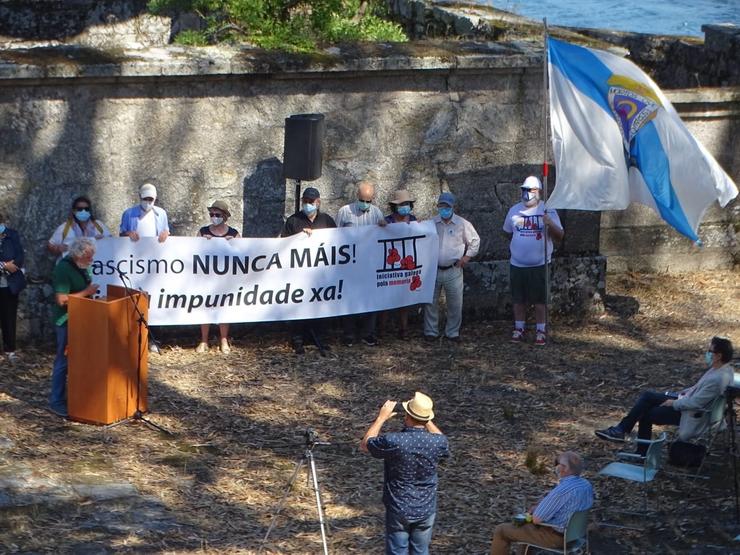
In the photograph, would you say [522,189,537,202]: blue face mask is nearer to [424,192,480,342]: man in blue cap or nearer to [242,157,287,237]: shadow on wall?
[424,192,480,342]: man in blue cap

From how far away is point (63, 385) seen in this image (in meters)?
10.7

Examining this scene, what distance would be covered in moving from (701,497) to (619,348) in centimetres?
364

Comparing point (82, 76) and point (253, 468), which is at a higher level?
point (82, 76)

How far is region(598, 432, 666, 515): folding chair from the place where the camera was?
9062 mm

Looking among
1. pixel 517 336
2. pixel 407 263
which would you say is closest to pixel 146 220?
pixel 407 263

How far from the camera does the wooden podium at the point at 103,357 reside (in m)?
10.3

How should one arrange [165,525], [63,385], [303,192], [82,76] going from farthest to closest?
[303,192], [82,76], [63,385], [165,525]

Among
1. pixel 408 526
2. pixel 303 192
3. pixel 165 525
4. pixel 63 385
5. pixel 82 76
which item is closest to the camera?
pixel 408 526

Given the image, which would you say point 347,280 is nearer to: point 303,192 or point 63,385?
point 303,192

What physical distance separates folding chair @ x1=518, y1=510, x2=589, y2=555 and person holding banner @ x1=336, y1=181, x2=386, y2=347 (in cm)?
502

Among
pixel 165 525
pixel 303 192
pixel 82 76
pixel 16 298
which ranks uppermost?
pixel 82 76

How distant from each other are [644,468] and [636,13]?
1418cm

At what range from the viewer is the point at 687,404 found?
970 centimetres

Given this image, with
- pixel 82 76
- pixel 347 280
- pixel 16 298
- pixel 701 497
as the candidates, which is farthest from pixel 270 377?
pixel 701 497
